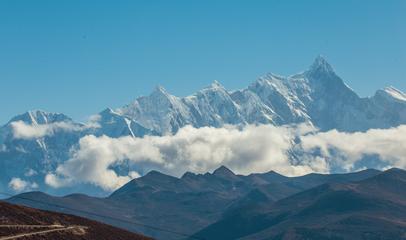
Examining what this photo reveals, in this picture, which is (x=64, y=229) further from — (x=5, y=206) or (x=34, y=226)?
(x=5, y=206)

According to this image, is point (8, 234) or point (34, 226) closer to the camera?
point (8, 234)

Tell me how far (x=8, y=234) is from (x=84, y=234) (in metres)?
28.5

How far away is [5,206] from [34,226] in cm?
1971

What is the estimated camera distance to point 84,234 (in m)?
188

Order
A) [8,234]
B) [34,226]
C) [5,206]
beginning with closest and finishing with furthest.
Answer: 1. [8,234]
2. [34,226]
3. [5,206]

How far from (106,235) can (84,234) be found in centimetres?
1133

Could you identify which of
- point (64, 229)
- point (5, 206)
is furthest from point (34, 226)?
A: point (5, 206)

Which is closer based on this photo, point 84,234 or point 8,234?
point 8,234

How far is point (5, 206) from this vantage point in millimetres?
196250

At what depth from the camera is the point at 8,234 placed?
163 metres

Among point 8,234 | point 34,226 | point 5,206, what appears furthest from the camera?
point 5,206

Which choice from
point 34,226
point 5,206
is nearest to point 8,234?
point 34,226

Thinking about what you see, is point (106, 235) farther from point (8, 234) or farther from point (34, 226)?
point (8, 234)

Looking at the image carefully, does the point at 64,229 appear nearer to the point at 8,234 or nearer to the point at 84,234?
the point at 84,234
